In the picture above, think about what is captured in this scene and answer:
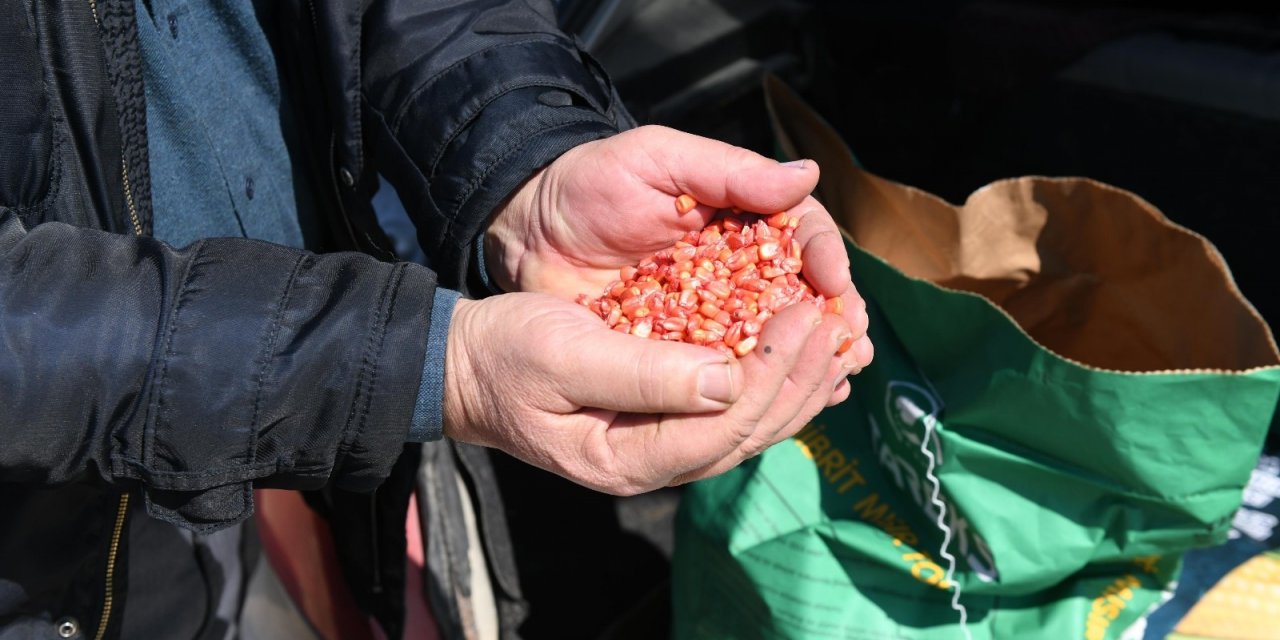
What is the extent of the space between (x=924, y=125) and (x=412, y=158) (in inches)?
65.5

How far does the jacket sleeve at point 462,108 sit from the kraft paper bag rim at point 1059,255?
467 millimetres

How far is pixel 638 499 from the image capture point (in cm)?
256

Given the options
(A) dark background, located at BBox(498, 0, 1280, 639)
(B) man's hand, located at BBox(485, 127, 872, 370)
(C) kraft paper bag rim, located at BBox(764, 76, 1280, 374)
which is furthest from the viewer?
(A) dark background, located at BBox(498, 0, 1280, 639)

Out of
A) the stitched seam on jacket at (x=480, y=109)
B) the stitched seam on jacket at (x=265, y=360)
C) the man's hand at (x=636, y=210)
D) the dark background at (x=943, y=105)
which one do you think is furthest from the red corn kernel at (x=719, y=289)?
the dark background at (x=943, y=105)

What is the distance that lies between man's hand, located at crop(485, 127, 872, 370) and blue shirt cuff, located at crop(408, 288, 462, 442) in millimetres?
348

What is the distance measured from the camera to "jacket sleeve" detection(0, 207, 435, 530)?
100 centimetres

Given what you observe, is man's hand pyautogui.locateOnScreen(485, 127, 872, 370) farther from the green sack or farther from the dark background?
the dark background

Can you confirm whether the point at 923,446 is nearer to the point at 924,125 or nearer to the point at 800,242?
the point at 800,242

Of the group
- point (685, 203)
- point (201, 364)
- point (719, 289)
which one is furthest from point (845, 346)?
point (201, 364)

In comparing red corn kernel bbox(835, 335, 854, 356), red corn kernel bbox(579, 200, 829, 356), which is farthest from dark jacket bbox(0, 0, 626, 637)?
red corn kernel bbox(835, 335, 854, 356)

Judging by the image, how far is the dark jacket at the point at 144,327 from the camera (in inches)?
39.9

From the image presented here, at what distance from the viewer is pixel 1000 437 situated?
1526 millimetres

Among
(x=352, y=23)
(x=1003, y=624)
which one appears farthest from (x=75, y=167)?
(x=1003, y=624)

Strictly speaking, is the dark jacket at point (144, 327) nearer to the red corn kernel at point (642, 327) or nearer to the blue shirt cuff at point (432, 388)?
the blue shirt cuff at point (432, 388)
